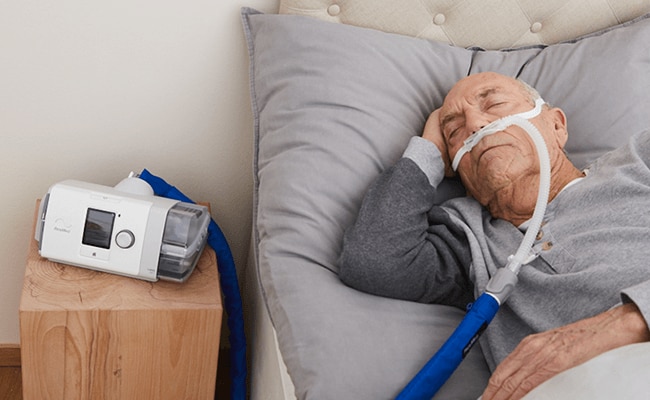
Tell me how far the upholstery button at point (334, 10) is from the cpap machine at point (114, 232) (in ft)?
1.85

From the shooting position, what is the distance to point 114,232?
5.02 feet

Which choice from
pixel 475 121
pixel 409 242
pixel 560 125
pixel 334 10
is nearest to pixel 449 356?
pixel 409 242

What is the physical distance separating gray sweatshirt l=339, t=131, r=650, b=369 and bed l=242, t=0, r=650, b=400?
6 centimetres

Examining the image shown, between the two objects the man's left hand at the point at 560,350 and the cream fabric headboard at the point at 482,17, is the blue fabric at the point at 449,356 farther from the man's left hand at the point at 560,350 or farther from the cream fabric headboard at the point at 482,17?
the cream fabric headboard at the point at 482,17

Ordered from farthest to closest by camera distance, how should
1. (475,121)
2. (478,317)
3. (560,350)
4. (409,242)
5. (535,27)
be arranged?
(535,27)
(475,121)
(409,242)
(478,317)
(560,350)

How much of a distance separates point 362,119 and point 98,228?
0.59 meters

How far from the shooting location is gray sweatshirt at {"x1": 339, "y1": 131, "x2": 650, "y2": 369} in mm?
1280

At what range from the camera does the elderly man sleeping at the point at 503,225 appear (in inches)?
50.6

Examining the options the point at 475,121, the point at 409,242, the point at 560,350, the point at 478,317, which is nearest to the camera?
the point at 560,350

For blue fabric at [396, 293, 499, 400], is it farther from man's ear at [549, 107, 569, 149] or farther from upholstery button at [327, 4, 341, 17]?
upholstery button at [327, 4, 341, 17]

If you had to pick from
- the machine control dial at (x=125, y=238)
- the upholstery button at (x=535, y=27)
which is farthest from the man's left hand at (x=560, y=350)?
the upholstery button at (x=535, y=27)

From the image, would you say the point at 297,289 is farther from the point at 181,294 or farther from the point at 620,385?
the point at 620,385

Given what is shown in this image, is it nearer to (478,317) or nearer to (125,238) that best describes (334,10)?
(125,238)

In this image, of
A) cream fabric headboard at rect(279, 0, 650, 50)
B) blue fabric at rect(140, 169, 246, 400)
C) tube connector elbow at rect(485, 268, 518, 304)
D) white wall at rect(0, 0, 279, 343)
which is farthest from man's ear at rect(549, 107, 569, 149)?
blue fabric at rect(140, 169, 246, 400)
